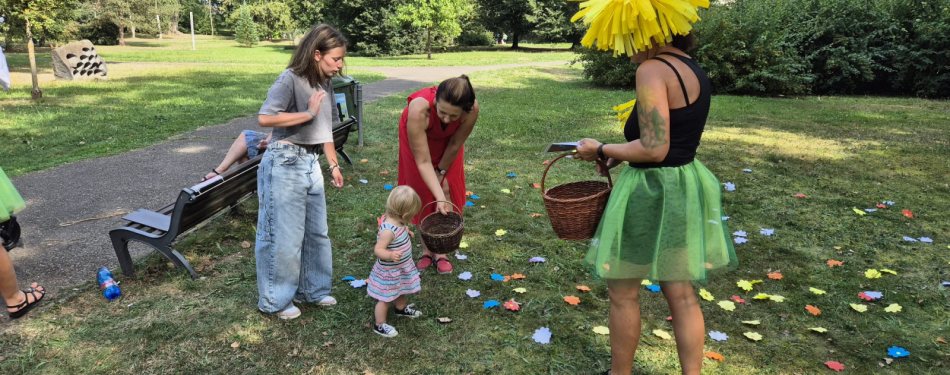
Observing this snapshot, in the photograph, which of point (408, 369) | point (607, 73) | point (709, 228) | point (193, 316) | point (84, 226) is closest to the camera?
point (709, 228)

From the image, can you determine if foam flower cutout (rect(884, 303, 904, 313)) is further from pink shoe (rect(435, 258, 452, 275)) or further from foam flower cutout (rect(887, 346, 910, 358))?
pink shoe (rect(435, 258, 452, 275))

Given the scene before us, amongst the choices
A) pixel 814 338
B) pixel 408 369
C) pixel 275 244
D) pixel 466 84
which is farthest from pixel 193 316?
pixel 814 338

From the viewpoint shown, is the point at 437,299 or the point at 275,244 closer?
the point at 275,244

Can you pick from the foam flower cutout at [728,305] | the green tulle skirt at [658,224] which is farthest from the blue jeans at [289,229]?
the foam flower cutout at [728,305]

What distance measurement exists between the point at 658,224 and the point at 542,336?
1.18 metres

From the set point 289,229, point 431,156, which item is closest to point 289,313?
point 289,229

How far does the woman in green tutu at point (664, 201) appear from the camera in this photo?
2096mm

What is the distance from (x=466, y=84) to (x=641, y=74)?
49.3 inches

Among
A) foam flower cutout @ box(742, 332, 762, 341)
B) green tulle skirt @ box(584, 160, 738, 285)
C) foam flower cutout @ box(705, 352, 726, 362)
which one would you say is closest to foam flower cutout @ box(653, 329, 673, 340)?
foam flower cutout @ box(705, 352, 726, 362)

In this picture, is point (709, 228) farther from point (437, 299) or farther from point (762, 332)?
point (437, 299)

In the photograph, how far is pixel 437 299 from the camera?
141 inches

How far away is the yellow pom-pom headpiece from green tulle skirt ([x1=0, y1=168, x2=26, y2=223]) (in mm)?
3380

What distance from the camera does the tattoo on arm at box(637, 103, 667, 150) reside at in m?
2.07

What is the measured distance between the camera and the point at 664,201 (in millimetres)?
2240
